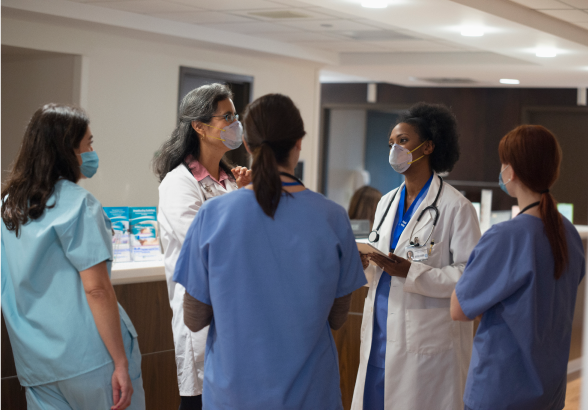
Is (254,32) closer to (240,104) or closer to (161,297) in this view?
(240,104)

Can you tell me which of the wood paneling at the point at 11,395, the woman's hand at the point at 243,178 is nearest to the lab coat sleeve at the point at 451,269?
the woman's hand at the point at 243,178

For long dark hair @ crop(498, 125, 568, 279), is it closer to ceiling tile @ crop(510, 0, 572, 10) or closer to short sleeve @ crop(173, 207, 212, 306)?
short sleeve @ crop(173, 207, 212, 306)

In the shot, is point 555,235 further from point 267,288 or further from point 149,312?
point 149,312

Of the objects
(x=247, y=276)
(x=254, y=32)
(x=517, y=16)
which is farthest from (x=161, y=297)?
(x=254, y=32)

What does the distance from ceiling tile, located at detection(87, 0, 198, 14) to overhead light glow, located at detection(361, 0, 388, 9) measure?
4.99 ft

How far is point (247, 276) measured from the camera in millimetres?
1499

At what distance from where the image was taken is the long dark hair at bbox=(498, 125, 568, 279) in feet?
6.02

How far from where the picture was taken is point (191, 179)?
A: 2186mm

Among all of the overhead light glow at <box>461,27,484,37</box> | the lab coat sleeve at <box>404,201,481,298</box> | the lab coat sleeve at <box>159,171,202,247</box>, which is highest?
the overhead light glow at <box>461,27,484,37</box>

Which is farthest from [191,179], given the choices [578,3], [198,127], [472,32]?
[472,32]

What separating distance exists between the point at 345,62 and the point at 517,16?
3012 mm

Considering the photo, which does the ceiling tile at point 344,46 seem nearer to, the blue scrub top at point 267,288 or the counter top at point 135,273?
the counter top at point 135,273

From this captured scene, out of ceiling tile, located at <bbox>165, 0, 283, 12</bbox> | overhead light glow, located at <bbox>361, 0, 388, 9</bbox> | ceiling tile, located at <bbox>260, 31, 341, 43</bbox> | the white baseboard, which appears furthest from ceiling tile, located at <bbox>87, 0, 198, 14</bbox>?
the white baseboard

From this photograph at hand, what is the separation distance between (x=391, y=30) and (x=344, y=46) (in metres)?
1.01
